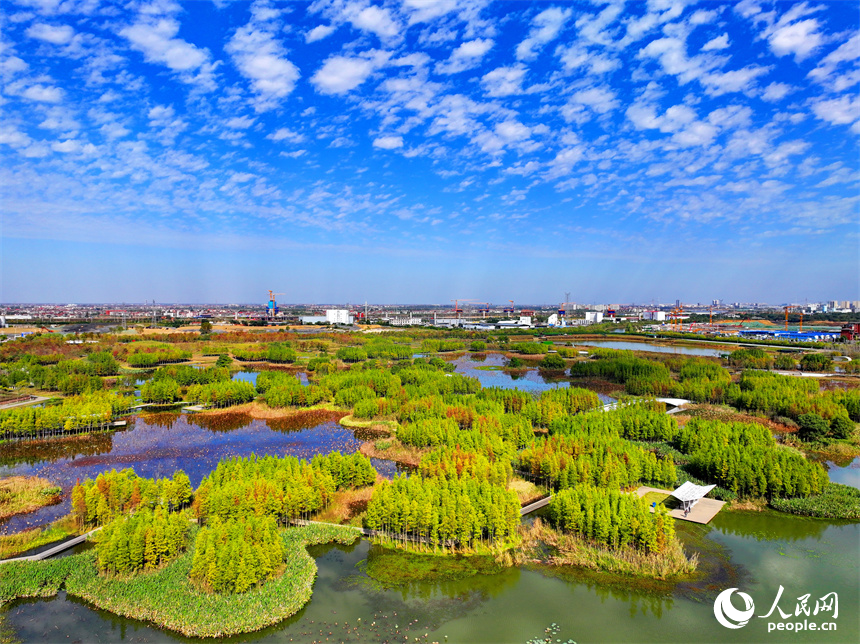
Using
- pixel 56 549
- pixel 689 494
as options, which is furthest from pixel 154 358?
pixel 689 494

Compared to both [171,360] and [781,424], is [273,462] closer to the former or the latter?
[781,424]

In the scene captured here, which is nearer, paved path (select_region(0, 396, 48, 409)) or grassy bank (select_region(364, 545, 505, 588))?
grassy bank (select_region(364, 545, 505, 588))

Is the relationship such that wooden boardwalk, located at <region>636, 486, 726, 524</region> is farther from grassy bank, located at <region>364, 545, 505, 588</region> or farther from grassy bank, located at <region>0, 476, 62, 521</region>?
grassy bank, located at <region>0, 476, 62, 521</region>

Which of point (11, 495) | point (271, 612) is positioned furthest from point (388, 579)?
point (11, 495)

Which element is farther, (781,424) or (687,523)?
(781,424)

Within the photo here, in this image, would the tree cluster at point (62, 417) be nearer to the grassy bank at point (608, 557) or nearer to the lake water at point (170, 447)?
the lake water at point (170, 447)

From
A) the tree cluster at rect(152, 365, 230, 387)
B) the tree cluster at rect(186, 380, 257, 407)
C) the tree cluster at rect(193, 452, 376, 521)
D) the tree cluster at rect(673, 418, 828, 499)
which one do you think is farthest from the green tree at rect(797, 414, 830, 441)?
the tree cluster at rect(152, 365, 230, 387)
